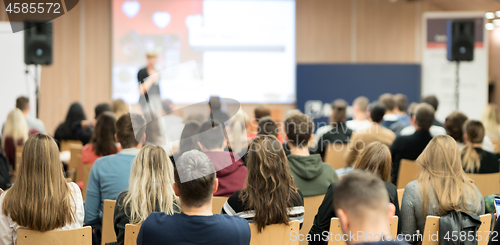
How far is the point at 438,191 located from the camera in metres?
2.19

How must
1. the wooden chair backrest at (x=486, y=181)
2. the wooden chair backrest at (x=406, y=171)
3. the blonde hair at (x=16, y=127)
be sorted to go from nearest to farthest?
the wooden chair backrest at (x=486, y=181) < the wooden chair backrest at (x=406, y=171) < the blonde hair at (x=16, y=127)

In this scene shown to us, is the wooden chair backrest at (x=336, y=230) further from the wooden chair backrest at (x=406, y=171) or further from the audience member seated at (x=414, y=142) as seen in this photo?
the audience member seated at (x=414, y=142)

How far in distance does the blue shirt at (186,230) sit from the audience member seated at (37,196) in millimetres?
553

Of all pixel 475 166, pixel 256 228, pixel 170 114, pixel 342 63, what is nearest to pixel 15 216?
pixel 170 114

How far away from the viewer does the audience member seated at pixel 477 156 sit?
127 inches

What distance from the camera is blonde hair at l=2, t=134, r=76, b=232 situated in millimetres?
1895

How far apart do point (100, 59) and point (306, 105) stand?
428 centimetres

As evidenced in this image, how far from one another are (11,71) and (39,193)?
6.32 meters

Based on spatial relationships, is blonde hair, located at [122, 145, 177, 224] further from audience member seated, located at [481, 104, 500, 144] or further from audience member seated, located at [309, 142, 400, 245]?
audience member seated, located at [481, 104, 500, 144]

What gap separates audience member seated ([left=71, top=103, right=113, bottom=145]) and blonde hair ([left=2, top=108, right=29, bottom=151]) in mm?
501

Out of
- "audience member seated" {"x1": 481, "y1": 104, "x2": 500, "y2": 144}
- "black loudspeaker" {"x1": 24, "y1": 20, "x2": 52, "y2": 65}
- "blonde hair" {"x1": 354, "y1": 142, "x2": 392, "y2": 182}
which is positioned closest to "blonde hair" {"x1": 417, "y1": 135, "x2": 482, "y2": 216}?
"blonde hair" {"x1": 354, "y1": 142, "x2": 392, "y2": 182}

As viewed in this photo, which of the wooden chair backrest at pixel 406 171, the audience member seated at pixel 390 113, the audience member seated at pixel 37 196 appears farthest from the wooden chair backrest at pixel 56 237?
the audience member seated at pixel 390 113

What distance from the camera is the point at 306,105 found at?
8570mm

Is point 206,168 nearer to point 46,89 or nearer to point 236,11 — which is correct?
point 236,11
